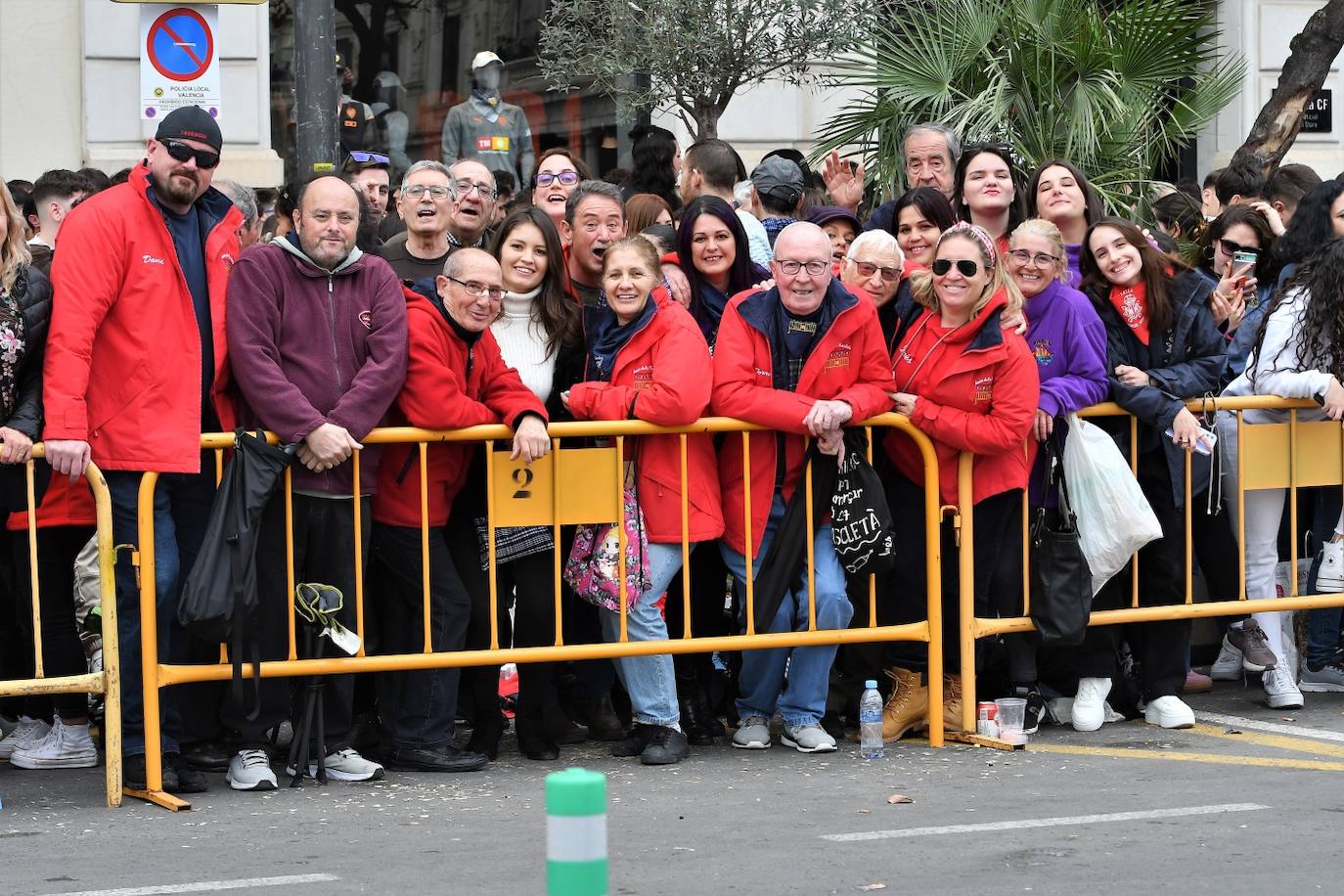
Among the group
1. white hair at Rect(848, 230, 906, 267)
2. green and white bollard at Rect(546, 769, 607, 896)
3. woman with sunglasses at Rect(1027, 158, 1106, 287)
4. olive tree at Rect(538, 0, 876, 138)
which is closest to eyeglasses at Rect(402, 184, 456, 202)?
white hair at Rect(848, 230, 906, 267)

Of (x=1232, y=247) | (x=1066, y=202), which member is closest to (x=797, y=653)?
(x=1066, y=202)

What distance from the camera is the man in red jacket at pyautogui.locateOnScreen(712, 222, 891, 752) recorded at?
746 centimetres

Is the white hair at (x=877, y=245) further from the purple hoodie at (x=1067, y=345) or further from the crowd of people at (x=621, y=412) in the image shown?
the purple hoodie at (x=1067, y=345)

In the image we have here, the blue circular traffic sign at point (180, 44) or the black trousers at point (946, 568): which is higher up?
the blue circular traffic sign at point (180, 44)

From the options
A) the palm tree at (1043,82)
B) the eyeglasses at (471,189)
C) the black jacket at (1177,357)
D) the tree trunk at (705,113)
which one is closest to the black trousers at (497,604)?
the eyeglasses at (471,189)

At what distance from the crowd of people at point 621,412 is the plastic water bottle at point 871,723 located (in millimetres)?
202

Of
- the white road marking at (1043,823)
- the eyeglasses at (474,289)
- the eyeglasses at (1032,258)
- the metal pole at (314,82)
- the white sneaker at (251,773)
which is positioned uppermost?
the metal pole at (314,82)

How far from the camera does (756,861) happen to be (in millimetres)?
5922

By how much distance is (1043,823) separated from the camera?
20.9 ft

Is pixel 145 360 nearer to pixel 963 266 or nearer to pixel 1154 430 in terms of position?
pixel 963 266

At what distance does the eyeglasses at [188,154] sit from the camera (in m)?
6.90

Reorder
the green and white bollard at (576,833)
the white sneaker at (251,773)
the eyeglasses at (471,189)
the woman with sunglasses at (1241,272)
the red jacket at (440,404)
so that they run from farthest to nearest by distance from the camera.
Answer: the woman with sunglasses at (1241,272) → the eyeglasses at (471,189) → the red jacket at (440,404) → the white sneaker at (251,773) → the green and white bollard at (576,833)

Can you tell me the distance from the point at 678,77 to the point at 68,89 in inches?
200

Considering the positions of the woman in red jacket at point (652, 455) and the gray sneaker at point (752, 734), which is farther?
the gray sneaker at point (752, 734)
